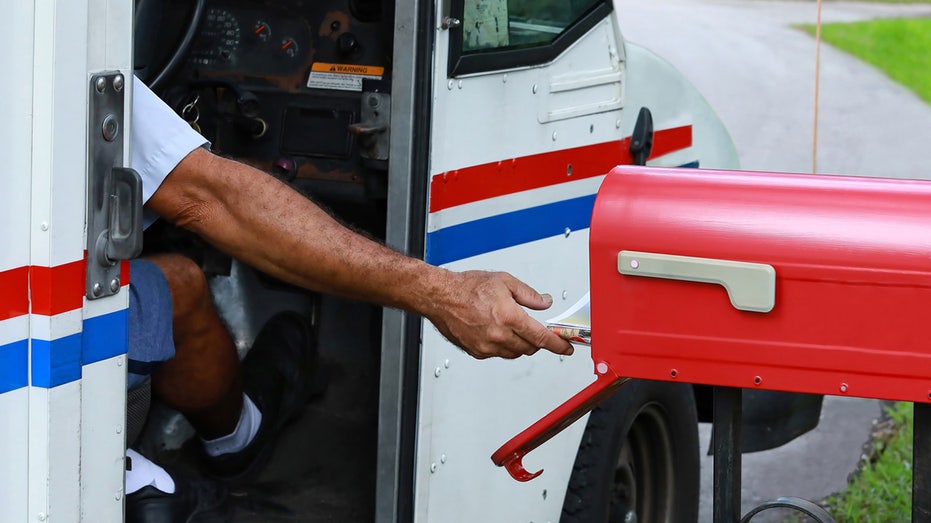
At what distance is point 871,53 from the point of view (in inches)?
676

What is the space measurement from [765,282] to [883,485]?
3.45 meters

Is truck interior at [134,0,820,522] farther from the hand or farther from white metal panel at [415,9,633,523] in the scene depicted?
the hand

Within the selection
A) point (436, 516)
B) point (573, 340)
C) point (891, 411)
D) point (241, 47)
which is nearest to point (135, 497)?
point (436, 516)

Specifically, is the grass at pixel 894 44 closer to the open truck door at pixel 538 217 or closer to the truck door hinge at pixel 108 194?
the open truck door at pixel 538 217

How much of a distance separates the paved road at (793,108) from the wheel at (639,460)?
1234mm

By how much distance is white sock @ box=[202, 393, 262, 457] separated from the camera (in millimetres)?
3199

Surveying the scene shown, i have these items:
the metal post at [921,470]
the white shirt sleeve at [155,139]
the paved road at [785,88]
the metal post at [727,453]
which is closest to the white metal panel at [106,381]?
the white shirt sleeve at [155,139]

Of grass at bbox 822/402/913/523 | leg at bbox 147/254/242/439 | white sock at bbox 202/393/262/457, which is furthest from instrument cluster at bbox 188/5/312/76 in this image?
grass at bbox 822/402/913/523

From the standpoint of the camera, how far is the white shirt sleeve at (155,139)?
7.13ft

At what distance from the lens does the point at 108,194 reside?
188 cm

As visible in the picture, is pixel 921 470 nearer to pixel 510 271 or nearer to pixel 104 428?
pixel 510 271

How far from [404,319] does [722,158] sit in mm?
1621

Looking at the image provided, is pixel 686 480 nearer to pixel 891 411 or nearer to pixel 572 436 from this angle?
pixel 572 436

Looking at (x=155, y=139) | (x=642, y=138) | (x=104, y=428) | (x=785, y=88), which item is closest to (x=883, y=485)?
(x=642, y=138)
